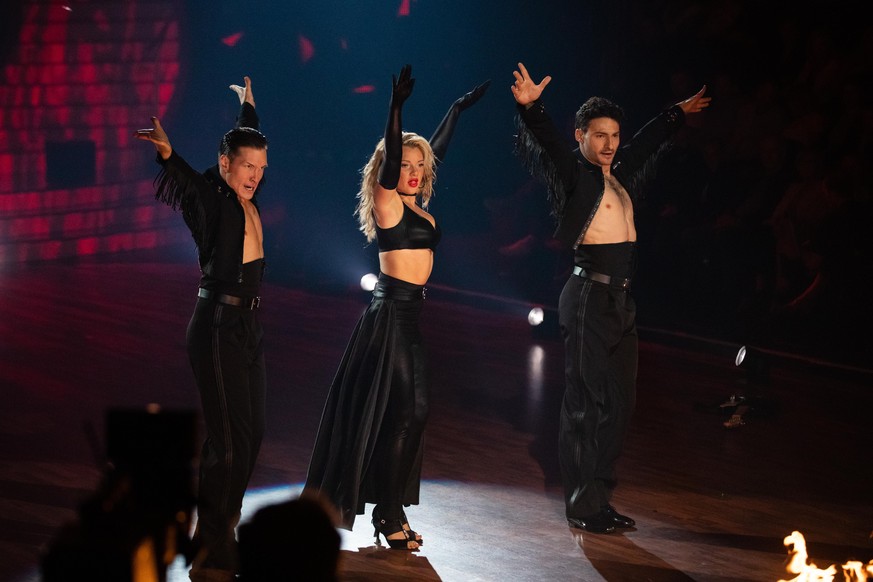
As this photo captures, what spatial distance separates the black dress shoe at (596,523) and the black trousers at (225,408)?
55.6 inches

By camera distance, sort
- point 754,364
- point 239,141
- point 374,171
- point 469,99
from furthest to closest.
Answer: point 754,364 < point 469,99 < point 374,171 < point 239,141

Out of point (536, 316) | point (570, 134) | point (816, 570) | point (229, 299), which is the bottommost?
point (816, 570)

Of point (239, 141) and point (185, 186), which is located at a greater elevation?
point (239, 141)

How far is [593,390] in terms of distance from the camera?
4.74 m

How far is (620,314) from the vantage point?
4.78m

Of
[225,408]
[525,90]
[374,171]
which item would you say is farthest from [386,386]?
[525,90]

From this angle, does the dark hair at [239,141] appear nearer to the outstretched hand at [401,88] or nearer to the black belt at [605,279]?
the outstretched hand at [401,88]

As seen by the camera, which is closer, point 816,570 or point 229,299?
point 229,299

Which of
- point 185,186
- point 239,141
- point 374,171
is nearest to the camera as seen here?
point 185,186

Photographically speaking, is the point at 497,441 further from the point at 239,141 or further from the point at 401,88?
the point at 239,141

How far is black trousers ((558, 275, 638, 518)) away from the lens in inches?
187

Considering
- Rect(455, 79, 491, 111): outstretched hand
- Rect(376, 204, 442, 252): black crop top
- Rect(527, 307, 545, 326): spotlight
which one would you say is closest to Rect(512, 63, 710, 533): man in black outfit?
Rect(455, 79, 491, 111): outstretched hand

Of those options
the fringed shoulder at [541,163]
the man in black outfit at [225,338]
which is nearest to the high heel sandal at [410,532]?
the man in black outfit at [225,338]

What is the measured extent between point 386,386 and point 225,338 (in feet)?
2.18
